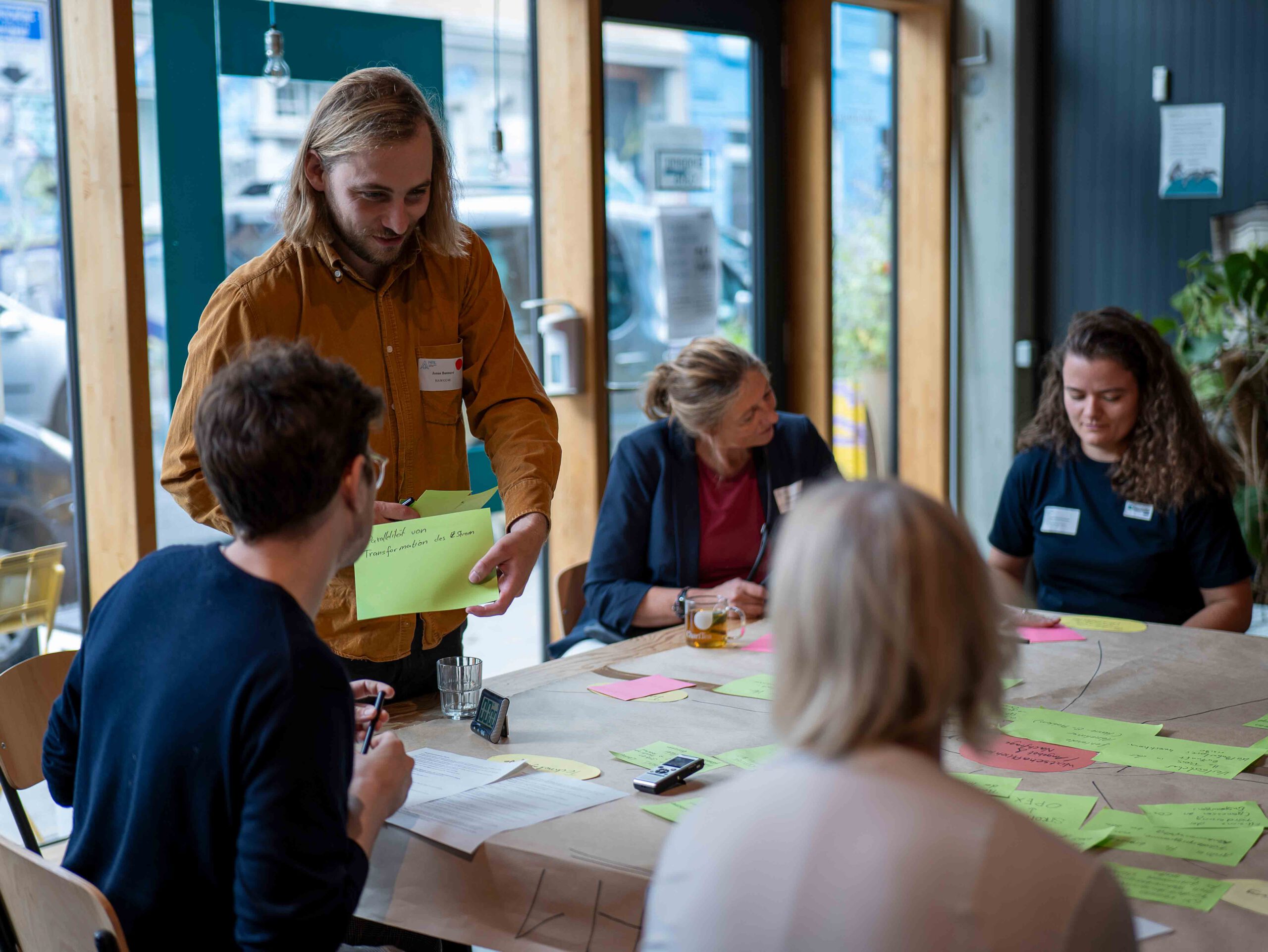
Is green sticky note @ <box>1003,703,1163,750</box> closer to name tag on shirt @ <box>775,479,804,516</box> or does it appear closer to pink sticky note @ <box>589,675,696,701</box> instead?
pink sticky note @ <box>589,675,696,701</box>

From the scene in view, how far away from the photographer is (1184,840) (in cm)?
144

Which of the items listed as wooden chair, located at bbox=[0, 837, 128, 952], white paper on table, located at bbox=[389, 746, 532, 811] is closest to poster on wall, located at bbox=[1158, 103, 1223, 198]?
white paper on table, located at bbox=[389, 746, 532, 811]

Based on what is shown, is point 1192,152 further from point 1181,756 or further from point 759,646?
point 1181,756

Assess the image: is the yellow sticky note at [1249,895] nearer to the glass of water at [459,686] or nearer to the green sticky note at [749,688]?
the green sticky note at [749,688]

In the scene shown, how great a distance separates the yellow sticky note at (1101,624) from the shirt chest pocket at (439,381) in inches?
53.7

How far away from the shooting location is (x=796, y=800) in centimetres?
89

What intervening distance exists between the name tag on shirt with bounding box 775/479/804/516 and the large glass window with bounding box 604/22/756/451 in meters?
1.30

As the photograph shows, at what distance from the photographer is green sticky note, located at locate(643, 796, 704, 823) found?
150cm

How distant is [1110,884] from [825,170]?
13.2 feet

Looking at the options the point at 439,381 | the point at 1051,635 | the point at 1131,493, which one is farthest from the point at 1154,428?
Answer: the point at 439,381

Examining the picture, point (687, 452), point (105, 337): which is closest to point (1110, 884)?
point (687, 452)

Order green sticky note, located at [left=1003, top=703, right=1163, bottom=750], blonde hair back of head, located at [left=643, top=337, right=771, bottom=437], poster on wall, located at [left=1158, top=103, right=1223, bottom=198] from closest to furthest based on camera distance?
green sticky note, located at [left=1003, top=703, right=1163, bottom=750] → blonde hair back of head, located at [left=643, top=337, right=771, bottom=437] → poster on wall, located at [left=1158, top=103, right=1223, bottom=198]

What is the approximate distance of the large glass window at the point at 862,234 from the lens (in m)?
4.92

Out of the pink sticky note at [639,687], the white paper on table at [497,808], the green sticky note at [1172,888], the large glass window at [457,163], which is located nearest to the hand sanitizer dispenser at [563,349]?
the large glass window at [457,163]
